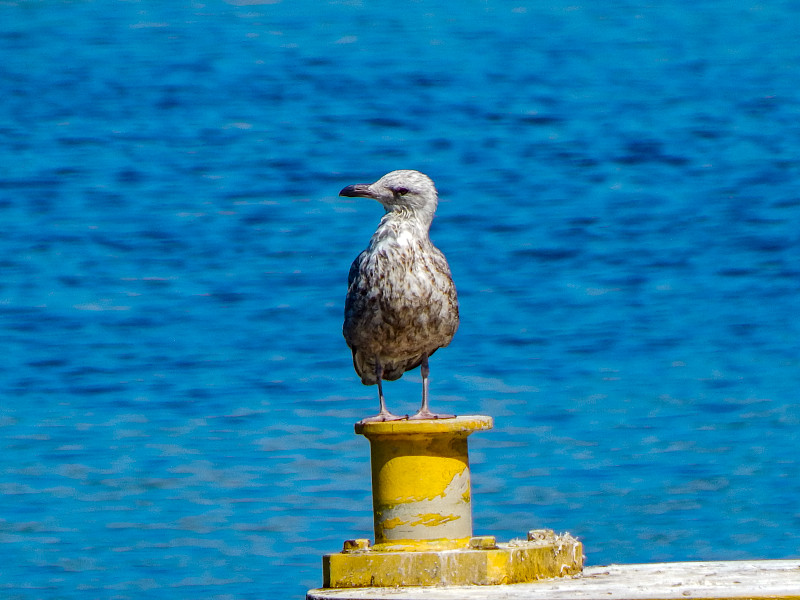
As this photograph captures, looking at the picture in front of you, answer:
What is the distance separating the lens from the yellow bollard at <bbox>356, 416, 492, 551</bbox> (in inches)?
267

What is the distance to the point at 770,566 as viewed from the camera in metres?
7.33

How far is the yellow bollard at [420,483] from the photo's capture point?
22.3 ft

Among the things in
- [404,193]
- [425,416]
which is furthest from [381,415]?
[404,193]

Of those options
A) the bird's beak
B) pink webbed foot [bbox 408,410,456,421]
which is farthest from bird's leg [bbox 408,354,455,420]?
the bird's beak

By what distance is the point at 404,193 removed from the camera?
22.8ft

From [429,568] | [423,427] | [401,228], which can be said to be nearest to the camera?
[429,568]

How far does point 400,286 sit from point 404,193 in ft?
1.76

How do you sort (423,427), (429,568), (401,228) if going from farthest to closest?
1. (401,228)
2. (423,427)
3. (429,568)

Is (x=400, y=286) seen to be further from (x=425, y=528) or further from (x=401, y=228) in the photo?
(x=425, y=528)

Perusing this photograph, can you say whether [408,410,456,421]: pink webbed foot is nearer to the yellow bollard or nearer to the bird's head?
the yellow bollard

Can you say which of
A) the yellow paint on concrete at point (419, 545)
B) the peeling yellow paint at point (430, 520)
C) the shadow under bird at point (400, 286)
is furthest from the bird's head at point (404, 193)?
the yellow paint on concrete at point (419, 545)

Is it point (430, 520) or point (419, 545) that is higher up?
point (430, 520)

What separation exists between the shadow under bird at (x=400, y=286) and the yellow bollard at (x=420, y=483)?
16 centimetres

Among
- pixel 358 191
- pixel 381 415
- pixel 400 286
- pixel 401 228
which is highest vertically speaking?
pixel 358 191
